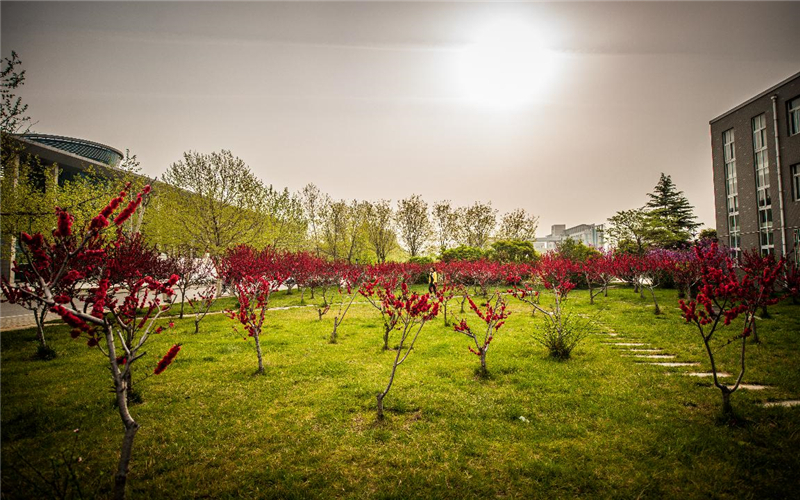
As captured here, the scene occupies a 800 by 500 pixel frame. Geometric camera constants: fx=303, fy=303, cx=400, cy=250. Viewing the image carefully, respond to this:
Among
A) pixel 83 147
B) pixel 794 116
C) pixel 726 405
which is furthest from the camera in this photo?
pixel 83 147

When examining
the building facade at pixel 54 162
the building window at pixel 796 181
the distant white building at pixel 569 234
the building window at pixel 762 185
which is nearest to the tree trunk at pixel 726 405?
the building facade at pixel 54 162

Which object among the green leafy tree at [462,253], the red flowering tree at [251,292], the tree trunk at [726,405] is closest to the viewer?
the tree trunk at [726,405]

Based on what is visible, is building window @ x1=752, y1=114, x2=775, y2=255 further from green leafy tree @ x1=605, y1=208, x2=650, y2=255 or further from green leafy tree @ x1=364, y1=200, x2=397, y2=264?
green leafy tree @ x1=364, y1=200, x2=397, y2=264

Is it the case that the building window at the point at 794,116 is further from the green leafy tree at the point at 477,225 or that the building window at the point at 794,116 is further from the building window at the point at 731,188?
the green leafy tree at the point at 477,225

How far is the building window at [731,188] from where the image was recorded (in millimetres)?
24250

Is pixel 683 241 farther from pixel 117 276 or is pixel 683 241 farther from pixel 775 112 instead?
pixel 117 276

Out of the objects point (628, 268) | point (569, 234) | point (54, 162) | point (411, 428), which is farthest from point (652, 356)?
point (569, 234)

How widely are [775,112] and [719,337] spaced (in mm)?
23021

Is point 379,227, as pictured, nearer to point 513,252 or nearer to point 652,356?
point 513,252

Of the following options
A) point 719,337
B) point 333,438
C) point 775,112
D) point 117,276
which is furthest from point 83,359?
point 775,112

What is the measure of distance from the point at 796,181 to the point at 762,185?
208 centimetres

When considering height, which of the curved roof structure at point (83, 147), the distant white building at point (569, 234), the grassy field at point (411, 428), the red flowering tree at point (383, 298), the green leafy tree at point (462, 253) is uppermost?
the curved roof structure at point (83, 147)

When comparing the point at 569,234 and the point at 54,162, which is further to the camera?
the point at 569,234

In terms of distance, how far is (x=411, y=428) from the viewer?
475 cm
